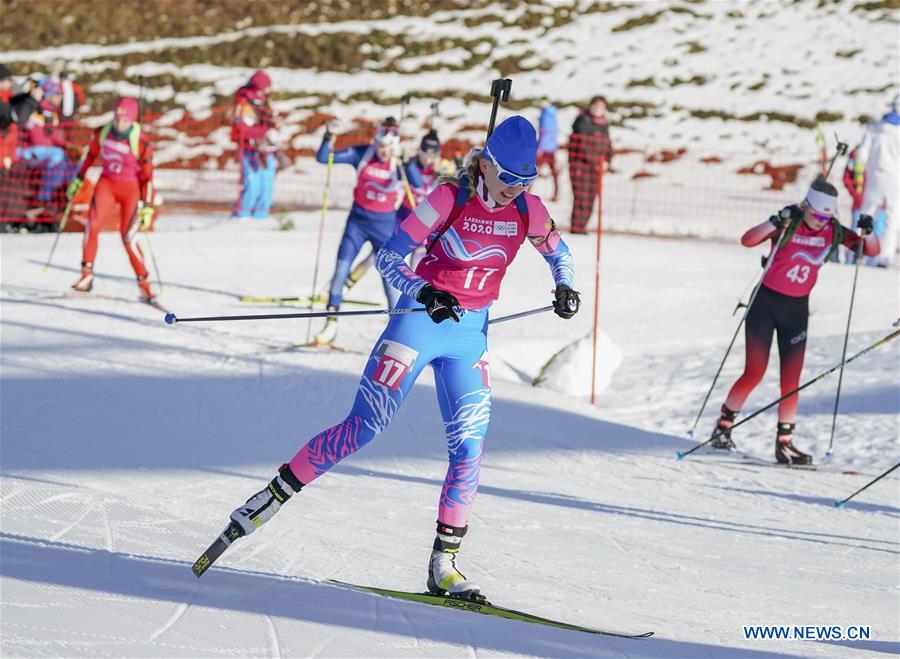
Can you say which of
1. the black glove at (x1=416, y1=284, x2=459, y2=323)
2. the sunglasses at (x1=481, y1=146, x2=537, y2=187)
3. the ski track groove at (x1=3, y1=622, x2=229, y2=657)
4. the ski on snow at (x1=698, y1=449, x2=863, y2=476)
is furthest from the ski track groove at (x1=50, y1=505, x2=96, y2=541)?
the ski on snow at (x1=698, y1=449, x2=863, y2=476)

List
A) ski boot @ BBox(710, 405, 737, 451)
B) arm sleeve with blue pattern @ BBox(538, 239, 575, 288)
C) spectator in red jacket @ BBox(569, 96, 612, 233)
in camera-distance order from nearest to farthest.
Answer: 1. arm sleeve with blue pattern @ BBox(538, 239, 575, 288)
2. ski boot @ BBox(710, 405, 737, 451)
3. spectator in red jacket @ BBox(569, 96, 612, 233)

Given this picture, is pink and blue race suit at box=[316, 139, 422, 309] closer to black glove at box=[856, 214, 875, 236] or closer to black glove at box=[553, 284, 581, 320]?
black glove at box=[856, 214, 875, 236]

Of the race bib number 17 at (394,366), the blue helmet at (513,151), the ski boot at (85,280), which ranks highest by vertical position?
the blue helmet at (513,151)

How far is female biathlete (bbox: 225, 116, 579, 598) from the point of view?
5031 mm

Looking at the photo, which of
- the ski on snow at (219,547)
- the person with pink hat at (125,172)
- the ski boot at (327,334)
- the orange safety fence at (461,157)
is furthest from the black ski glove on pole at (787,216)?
the orange safety fence at (461,157)

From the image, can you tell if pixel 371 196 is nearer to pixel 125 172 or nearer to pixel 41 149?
pixel 125 172

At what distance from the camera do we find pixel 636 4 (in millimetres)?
36656

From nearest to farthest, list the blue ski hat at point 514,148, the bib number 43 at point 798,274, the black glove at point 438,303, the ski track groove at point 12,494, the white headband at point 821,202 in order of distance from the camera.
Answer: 1. the black glove at point 438,303
2. the blue ski hat at point 514,148
3. the ski track groove at point 12,494
4. the white headband at point 821,202
5. the bib number 43 at point 798,274

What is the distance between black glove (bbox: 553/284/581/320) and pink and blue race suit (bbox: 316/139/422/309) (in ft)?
17.4

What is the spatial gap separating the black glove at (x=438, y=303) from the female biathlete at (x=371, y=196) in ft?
18.2

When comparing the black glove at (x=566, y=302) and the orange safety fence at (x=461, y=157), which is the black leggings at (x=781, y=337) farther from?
the orange safety fence at (x=461, y=157)

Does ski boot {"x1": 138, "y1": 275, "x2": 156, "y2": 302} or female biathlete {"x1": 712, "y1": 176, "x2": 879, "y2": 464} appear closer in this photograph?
female biathlete {"x1": 712, "y1": 176, "x2": 879, "y2": 464}

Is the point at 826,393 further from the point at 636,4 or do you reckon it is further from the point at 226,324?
the point at 636,4

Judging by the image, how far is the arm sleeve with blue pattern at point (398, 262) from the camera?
5.00 m
